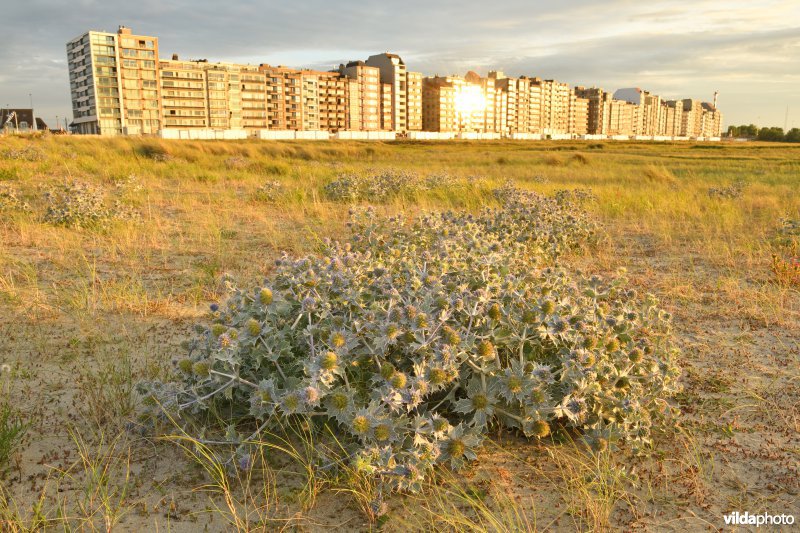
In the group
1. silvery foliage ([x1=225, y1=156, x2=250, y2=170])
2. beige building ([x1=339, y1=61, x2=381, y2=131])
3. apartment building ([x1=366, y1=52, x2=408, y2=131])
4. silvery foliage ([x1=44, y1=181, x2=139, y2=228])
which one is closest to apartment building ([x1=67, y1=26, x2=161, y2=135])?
beige building ([x1=339, y1=61, x2=381, y2=131])

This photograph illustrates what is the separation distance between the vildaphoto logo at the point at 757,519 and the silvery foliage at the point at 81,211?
846 cm

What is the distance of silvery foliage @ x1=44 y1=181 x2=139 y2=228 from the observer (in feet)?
27.8

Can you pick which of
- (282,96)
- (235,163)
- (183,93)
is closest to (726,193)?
(235,163)

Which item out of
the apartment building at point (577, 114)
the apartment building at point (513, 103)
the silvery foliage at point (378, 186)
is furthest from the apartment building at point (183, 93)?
the apartment building at point (577, 114)

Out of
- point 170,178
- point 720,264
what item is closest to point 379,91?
point 170,178

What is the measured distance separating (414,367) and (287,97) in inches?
4348

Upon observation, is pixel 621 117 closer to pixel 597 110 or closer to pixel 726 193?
pixel 597 110

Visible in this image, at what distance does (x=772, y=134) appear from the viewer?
106 meters

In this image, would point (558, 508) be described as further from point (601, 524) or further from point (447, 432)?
point (447, 432)

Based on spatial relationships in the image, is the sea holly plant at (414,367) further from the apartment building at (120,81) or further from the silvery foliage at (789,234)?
the apartment building at (120,81)

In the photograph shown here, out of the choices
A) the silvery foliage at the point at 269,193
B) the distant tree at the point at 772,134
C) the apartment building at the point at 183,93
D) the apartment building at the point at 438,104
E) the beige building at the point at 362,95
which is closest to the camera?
the silvery foliage at the point at 269,193

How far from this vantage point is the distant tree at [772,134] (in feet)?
335

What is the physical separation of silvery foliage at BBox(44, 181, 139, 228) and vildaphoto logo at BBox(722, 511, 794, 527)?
8461 mm

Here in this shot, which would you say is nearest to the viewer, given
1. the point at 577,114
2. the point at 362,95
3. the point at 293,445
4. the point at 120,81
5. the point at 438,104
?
the point at 293,445
